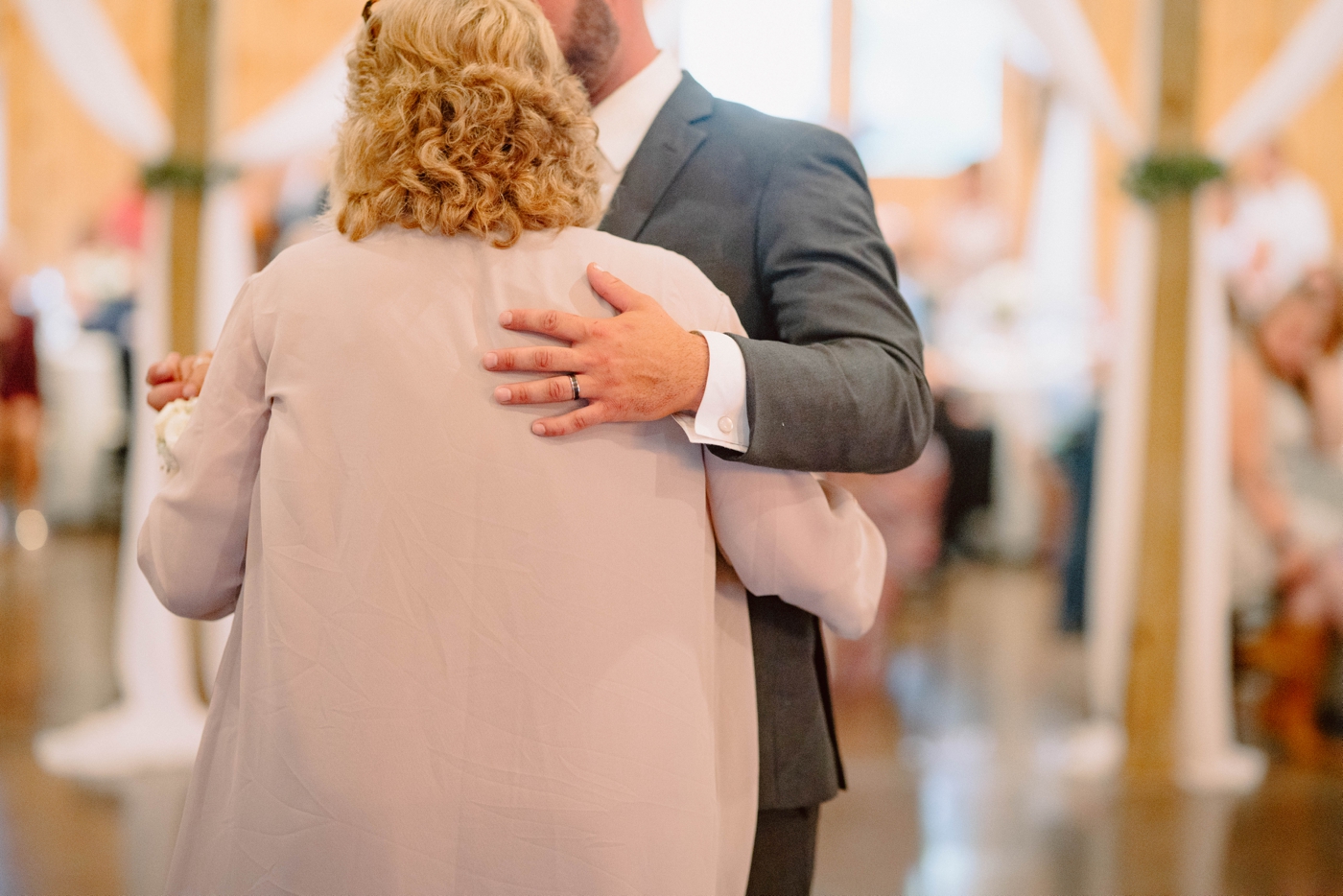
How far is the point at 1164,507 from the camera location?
3.11 m

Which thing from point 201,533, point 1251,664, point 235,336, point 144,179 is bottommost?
point 1251,664

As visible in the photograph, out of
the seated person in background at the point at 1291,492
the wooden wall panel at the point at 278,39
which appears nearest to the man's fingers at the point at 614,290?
the seated person in background at the point at 1291,492

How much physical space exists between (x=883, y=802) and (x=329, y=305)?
93.2 inches

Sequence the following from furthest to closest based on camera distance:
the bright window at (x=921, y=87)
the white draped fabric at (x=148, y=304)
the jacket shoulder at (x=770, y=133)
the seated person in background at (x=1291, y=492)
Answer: the bright window at (x=921, y=87) → the seated person in background at (x=1291, y=492) → the white draped fabric at (x=148, y=304) → the jacket shoulder at (x=770, y=133)

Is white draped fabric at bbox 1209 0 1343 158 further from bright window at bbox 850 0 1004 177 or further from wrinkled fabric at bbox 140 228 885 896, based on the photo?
bright window at bbox 850 0 1004 177

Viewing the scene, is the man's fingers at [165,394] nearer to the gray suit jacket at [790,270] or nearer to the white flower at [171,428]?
the white flower at [171,428]

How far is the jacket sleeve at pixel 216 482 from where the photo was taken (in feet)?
3.25

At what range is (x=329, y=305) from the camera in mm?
948

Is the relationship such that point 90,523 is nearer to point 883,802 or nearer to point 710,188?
point 883,802

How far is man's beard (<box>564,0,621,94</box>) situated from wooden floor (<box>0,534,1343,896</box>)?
184 cm

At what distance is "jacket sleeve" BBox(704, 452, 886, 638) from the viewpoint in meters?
1.04

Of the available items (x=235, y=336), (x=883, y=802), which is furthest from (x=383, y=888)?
(x=883, y=802)

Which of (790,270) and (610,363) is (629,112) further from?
(610,363)

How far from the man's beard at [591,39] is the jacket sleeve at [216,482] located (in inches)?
17.8
